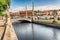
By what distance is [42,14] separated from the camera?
34.8 metres

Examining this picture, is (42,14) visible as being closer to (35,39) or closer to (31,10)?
(31,10)

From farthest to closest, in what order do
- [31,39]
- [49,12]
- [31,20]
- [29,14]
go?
[29,14] < [49,12] < [31,20] < [31,39]

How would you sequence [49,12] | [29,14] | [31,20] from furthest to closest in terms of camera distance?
[29,14]
[49,12]
[31,20]

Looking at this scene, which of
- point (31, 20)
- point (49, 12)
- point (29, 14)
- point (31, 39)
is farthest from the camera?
point (29, 14)

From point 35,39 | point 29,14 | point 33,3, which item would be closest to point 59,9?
point 33,3

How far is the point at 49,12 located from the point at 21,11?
15.6 ft

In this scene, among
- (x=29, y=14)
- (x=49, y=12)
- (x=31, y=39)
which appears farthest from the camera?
(x=29, y=14)

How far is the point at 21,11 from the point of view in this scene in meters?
34.7

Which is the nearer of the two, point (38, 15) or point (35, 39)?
point (35, 39)

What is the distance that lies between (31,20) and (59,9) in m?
4.62

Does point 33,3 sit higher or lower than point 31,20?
higher

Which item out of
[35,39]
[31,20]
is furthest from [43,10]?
[35,39]

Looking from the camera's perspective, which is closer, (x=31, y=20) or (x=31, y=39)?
(x=31, y=39)

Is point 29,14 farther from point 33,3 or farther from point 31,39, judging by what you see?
point 31,39
